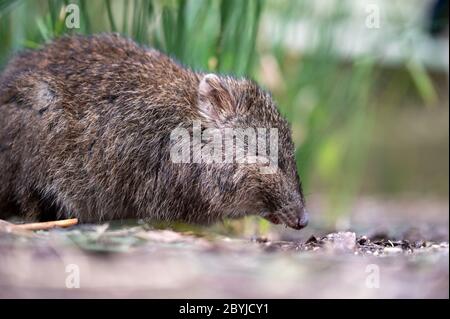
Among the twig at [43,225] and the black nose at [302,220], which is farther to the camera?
the black nose at [302,220]

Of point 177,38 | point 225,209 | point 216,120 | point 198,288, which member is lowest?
point 198,288

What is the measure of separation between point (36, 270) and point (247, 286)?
75 cm

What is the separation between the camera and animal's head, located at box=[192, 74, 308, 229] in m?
5.05

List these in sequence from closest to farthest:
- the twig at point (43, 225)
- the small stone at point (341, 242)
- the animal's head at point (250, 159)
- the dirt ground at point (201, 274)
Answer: the dirt ground at point (201, 274) → the small stone at point (341, 242) → the twig at point (43, 225) → the animal's head at point (250, 159)

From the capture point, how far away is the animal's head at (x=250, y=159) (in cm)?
505

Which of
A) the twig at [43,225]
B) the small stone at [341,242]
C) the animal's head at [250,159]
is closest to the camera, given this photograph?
the small stone at [341,242]

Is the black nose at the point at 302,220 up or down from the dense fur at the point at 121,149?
down

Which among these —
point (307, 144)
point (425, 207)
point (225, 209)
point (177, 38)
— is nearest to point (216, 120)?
point (225, 209)

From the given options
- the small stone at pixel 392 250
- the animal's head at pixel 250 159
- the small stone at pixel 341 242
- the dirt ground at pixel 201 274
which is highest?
the animal's head at pixel 250 159

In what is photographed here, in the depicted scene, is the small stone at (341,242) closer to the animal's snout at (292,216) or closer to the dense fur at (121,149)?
the animal's snout at (292,216)

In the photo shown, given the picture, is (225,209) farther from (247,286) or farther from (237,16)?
(247,286)

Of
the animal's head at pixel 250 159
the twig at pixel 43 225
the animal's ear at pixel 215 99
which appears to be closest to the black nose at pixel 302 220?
the animal's head at pixel 250 159

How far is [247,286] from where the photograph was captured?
102 inches

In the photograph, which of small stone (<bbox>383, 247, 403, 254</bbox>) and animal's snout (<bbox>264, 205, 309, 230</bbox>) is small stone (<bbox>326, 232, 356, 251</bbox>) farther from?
animal's snout (<bbox>264, 205, 309, 230</bbox>)
